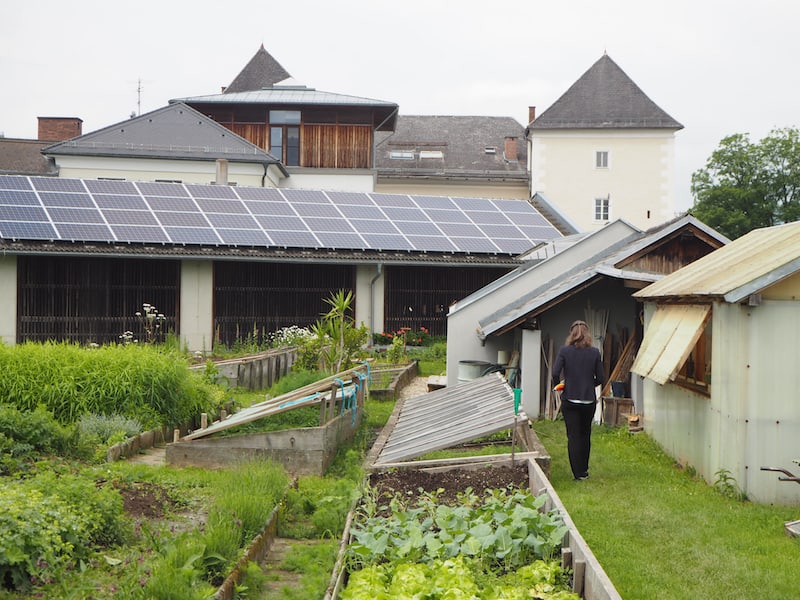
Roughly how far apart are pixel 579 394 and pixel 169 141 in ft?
105

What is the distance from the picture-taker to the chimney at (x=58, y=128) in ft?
168

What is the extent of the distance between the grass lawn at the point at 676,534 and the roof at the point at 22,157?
38.1m

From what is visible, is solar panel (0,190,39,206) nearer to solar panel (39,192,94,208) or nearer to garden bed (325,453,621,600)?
solar panel (39,192,94,208)

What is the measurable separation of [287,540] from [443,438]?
255 cm

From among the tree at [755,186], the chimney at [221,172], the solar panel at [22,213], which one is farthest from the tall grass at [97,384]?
the tree at [755,186]

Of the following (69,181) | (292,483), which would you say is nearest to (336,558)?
(292,483)

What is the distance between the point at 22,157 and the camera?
46.7 meters

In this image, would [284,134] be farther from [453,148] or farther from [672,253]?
[672,253]

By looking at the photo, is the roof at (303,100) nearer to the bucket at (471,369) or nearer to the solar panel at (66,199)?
the solar panel at (66,199)

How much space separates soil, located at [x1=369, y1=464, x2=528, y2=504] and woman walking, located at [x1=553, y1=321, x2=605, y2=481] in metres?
0.98

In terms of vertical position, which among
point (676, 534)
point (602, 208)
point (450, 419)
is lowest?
point (676, 534)

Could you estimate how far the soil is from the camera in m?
9.66

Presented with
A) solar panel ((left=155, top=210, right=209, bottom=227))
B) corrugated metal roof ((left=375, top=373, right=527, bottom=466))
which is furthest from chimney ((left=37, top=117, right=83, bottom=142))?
corrugated metal roof ((left=375, top=373, right=527, bottom=466))

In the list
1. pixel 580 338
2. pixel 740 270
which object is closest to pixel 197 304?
pixel 580 338
